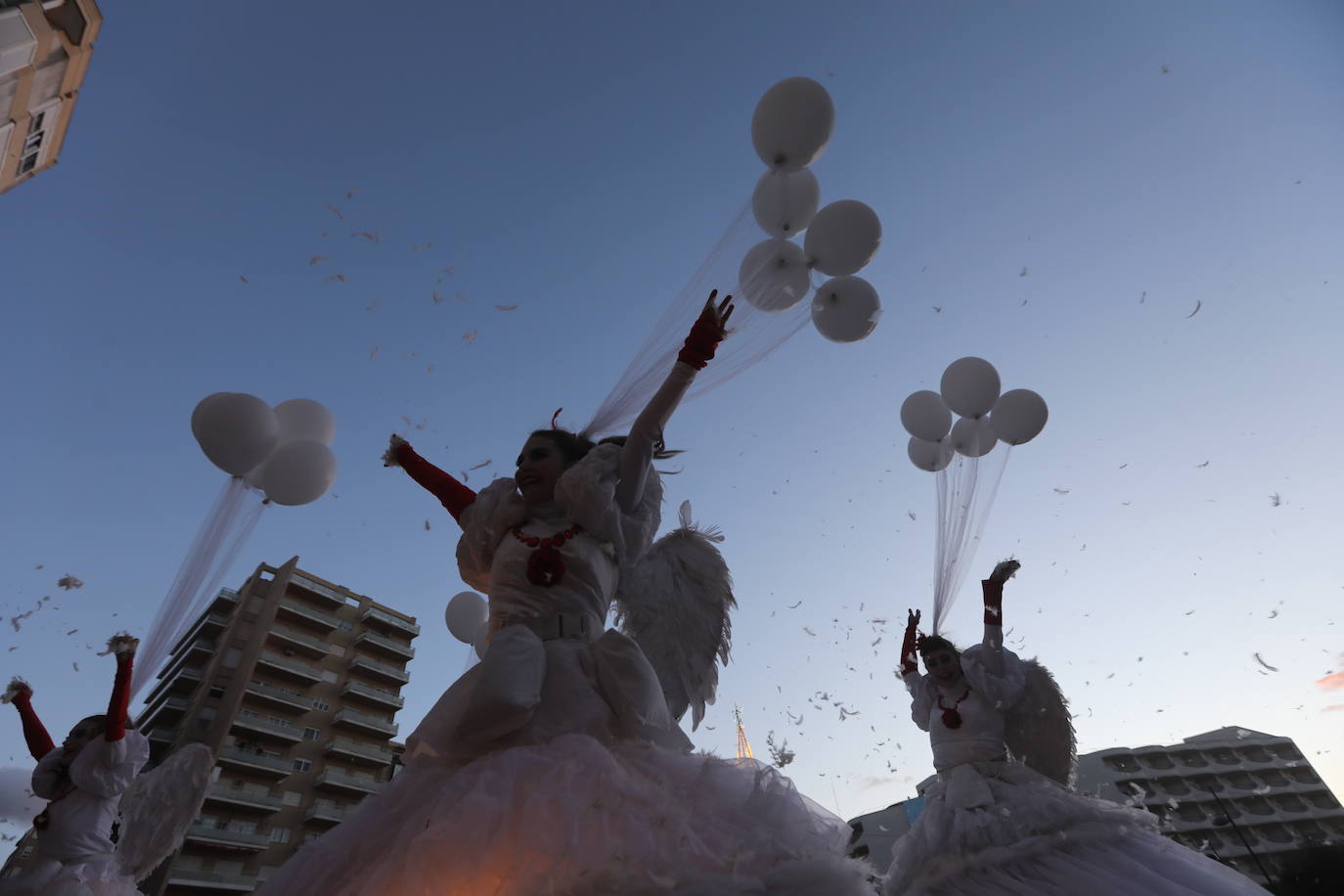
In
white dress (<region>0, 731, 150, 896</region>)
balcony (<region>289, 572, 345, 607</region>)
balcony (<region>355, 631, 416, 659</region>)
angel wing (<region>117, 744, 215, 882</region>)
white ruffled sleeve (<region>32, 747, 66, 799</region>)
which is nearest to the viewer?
white dress (<region>0, 731, 150, 896</region>)

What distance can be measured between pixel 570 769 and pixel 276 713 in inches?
1485

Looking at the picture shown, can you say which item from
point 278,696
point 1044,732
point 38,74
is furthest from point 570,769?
point 278,696

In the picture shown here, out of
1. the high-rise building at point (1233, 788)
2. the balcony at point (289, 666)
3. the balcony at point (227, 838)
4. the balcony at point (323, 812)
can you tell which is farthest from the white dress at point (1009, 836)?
the high-rise building at point (1233, 788)

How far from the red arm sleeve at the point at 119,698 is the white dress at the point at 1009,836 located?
384 cm

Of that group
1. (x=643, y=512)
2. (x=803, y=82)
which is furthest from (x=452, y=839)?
(x=803, y=82)

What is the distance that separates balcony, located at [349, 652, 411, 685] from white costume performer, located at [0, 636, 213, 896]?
35.3m

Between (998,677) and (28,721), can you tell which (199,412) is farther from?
(998,677)

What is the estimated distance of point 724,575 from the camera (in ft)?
9.09

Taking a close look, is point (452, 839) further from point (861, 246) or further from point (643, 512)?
point (861, 246)

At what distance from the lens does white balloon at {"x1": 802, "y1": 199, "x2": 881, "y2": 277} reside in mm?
4191

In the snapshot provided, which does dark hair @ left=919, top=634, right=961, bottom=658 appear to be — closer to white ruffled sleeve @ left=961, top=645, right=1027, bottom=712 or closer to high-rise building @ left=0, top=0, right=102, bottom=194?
white ruffled sleeve @ left=961, top=645, right=1027, bottom=712

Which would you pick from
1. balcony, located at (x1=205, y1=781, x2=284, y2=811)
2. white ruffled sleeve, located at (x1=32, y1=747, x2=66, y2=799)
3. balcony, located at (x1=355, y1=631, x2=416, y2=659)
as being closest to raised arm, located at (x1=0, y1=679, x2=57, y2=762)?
white ruffled sleeve, located at (x1=32, y1=747, x2=66, y2=799)

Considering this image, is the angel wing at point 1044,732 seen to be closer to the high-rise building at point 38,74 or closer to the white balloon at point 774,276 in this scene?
the white balloon at point 774,276

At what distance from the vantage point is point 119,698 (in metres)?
3.56
